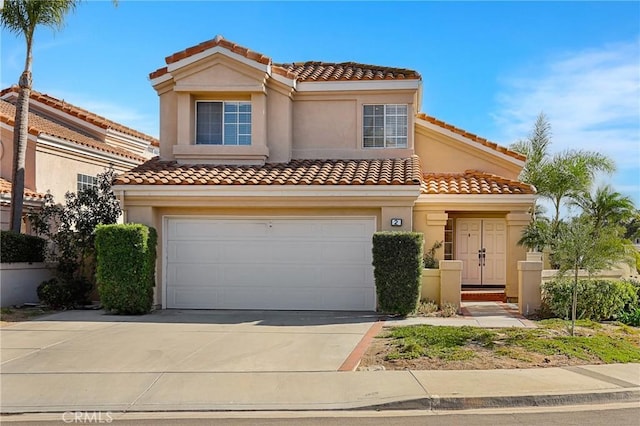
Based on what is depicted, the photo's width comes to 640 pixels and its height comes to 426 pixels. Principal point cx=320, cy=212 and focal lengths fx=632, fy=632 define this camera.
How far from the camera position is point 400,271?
13812mm

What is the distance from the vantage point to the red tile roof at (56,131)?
1970 centimetres

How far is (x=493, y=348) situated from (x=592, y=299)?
4.74 m

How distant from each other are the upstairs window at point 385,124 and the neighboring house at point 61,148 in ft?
32.8

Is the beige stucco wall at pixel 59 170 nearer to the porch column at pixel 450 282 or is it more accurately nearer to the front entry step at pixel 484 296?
the porch column at pixel 450 282

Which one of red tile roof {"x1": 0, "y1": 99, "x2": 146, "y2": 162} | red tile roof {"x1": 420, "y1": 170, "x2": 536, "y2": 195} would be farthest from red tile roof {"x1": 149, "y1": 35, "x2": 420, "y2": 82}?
red tile roof {"x1": 0, "y1": 99, "x2": 146, "y2": 162}

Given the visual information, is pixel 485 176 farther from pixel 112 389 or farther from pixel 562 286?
pixel 112 389

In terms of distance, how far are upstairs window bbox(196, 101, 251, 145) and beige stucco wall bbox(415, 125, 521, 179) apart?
5435 mm

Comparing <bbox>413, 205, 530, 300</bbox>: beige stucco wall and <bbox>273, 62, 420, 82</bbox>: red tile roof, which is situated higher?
<bbox>273, 62, 420, 82</bbox>: red tile roof

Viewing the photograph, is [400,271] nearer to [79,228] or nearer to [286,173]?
[286,173]

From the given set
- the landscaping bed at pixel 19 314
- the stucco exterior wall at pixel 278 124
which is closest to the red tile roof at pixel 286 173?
the stucco exterior wall at pixel 278 124

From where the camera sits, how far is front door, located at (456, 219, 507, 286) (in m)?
19.1

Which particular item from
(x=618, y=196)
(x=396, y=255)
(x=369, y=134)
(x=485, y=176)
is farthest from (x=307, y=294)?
(x=618, y=196)

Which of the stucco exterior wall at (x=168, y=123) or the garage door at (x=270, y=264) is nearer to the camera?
the garage door at (x=270, y=264)

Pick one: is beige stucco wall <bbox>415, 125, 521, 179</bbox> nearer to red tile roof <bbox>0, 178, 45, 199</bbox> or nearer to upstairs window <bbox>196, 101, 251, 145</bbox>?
upstairs window <bbox>196, 101, 251, 145</bbox>
